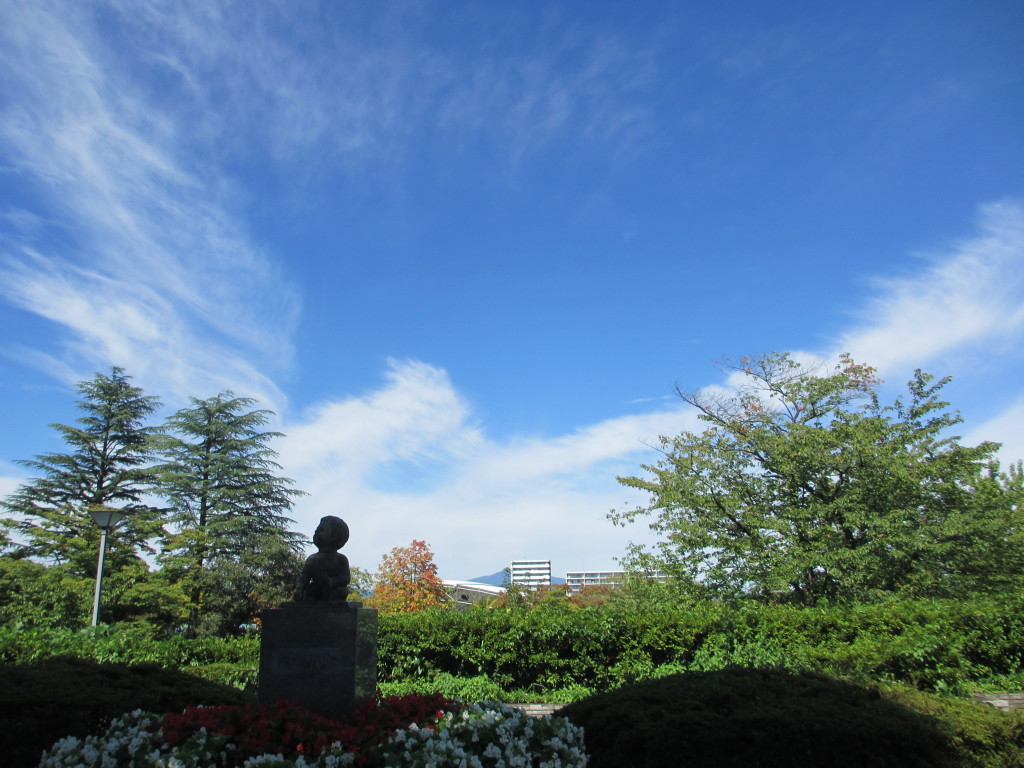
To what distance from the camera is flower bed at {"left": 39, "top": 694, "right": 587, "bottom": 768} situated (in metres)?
4.24

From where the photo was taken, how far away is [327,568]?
6277 millimetres

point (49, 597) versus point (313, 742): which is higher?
point (49, 597)

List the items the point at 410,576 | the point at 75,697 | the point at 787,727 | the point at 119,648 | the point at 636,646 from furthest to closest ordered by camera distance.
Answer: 1. the point at 410,576
2. the point at 636,646
3. the point at 119,648
4. the point at 75,697
5. the point at 787,727

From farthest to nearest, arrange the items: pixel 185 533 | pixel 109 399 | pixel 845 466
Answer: pixel 109 399 → pixel 185 533 → pixel 845 466

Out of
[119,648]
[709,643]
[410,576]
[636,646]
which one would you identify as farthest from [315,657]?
[410,576]

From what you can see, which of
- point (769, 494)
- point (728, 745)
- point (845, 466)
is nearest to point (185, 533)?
point (769, 494)

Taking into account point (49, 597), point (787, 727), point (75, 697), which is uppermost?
point (49, 597)

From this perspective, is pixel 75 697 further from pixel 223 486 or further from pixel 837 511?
pixel 223 486

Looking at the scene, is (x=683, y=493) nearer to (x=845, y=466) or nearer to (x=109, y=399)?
(x=845, y=466)

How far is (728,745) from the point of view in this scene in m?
4.39

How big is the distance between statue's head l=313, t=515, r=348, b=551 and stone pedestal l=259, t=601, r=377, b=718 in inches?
25.5

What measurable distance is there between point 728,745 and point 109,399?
32.2 meters

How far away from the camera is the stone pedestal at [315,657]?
5738 mm

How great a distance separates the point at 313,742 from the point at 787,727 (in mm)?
3174
